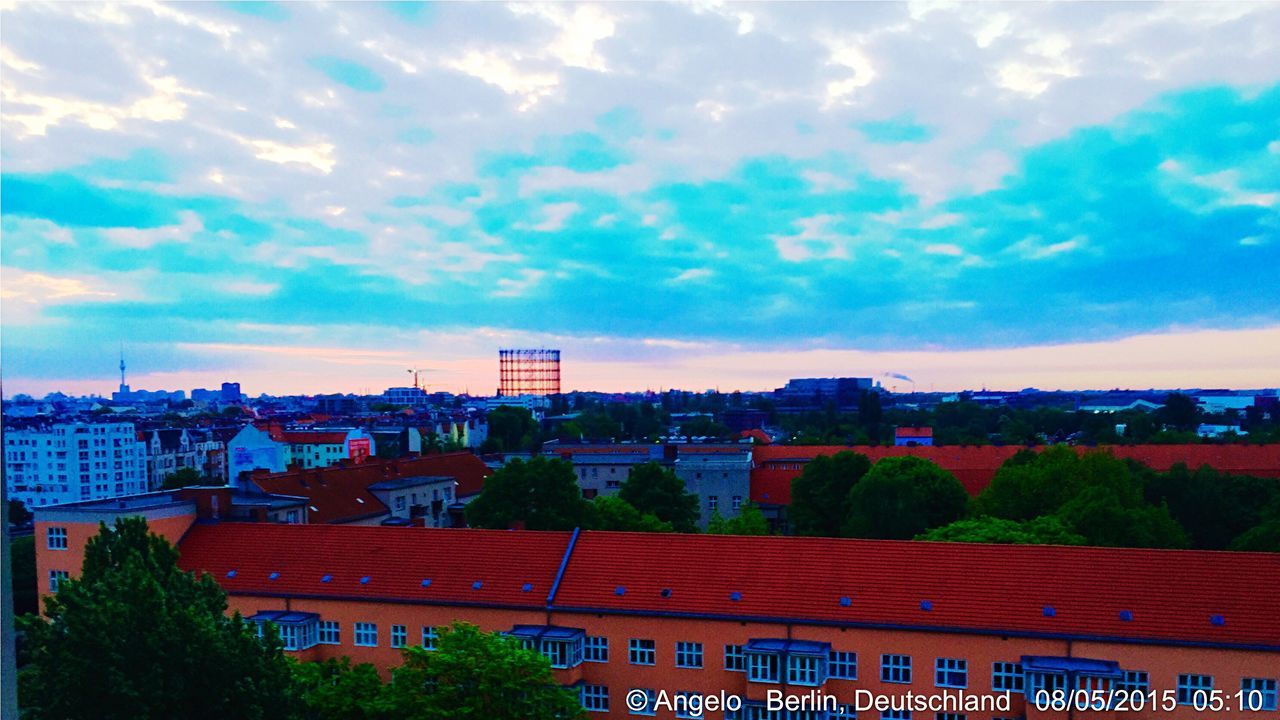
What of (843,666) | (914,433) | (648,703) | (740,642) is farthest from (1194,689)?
(914,433)

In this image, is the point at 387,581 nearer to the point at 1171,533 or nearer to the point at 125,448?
the point at 1171,533

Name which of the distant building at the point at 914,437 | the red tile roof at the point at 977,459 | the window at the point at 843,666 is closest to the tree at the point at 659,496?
the red tile roof at the point at 977,459

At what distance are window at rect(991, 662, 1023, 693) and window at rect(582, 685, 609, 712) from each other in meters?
10.7

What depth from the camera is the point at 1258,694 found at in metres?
20.5

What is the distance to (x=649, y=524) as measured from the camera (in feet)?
134

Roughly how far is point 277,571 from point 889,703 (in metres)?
20.3

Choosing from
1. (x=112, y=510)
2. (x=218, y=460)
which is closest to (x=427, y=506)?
(x=112, y=510)

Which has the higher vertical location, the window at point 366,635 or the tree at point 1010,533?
the tree at point 1010,533

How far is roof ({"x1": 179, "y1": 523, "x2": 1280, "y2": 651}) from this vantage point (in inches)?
864

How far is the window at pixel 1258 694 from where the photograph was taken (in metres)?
20.4

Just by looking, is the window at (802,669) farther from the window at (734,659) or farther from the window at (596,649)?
the window at (596,649)

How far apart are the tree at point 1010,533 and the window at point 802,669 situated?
1104cm

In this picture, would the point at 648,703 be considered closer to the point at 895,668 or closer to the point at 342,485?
the point at 895,668

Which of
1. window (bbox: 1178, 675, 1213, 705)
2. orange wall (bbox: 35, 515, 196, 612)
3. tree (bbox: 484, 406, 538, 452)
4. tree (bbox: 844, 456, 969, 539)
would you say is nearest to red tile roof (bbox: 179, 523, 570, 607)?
orange wall (bbox: 35, 515, 196, 612)
